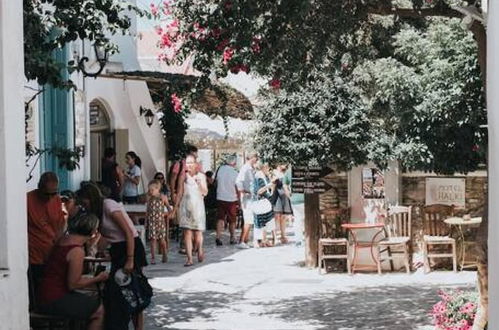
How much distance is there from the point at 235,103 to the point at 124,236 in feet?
41.7

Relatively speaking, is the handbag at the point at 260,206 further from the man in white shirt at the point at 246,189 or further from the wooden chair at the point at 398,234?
the wooden chair at the point at 398,234

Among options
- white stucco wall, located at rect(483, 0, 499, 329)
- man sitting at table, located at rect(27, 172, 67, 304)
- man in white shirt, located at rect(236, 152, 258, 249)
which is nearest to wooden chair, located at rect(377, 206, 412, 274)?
man in white shirt, located at rect(236, 152, 258, 249)

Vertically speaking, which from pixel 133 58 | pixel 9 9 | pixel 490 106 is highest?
pixel 133 58

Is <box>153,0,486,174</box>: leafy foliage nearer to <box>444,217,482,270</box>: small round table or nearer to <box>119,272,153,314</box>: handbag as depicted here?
<box>444,217,482,270</box>: small round table

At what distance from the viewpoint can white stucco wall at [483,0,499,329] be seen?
536cm

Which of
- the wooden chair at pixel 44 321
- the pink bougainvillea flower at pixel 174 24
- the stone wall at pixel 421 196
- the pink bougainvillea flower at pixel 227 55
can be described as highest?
the pink bougainvillea flower at pixel 174 24

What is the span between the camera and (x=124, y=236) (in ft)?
30.1

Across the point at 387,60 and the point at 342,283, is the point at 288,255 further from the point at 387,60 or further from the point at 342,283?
the point at 387,60

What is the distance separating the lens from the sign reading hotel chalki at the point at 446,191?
1513 cm

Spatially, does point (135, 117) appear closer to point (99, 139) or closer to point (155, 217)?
point (99, 139)

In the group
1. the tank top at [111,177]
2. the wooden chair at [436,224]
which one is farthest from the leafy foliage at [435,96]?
the tank top at [111,177]

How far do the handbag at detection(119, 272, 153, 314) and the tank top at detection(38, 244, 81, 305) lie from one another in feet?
2.93

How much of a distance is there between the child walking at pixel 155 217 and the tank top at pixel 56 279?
774cm

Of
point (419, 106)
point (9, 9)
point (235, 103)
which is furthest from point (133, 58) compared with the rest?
point (9, 9)
